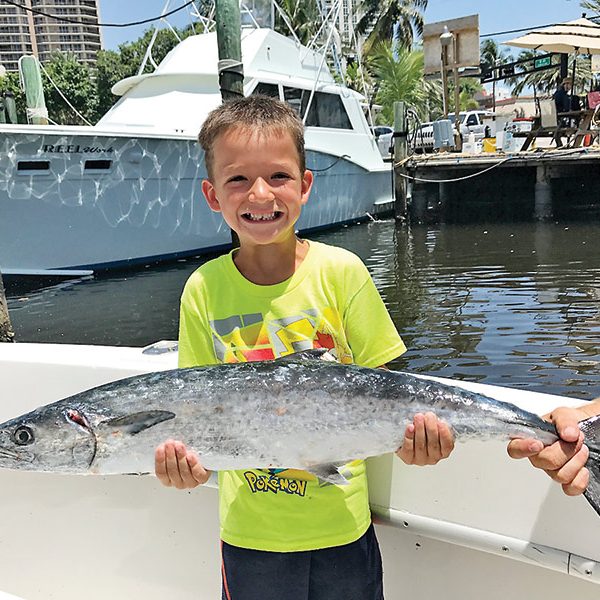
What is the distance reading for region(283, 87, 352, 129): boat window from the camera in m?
14.1

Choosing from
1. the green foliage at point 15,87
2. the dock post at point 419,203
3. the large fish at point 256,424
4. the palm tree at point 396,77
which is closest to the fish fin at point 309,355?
the large fish at point 256,424

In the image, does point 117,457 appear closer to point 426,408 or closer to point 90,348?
point 426,408

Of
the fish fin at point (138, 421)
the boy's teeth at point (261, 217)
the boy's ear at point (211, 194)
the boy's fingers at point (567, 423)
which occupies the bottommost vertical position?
the boy's fingers at point (567, 423)

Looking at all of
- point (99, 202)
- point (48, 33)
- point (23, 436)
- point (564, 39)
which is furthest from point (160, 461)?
point (48, 33)

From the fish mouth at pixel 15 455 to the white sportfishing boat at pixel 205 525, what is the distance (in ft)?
2.42

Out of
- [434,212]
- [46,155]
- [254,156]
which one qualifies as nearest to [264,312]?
[254,156]

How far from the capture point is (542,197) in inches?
660

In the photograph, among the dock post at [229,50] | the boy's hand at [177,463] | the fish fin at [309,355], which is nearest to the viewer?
the boy's hand at [177,463]

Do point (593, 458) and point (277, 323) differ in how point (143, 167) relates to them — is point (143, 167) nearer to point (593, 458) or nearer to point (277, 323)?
point (277, 323)

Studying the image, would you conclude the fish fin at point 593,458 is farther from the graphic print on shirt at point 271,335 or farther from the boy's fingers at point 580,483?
the graphic print on shirt at point 271,335

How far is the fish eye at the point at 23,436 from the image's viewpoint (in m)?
1.61

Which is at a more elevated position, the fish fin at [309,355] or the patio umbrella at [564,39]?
the patio umbrella at [564,39]

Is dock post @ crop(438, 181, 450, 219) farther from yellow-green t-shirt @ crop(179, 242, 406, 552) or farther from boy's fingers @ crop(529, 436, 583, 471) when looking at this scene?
boy's fingers @ crop(529, 436, 583, 471)

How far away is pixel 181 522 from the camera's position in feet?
8.63
